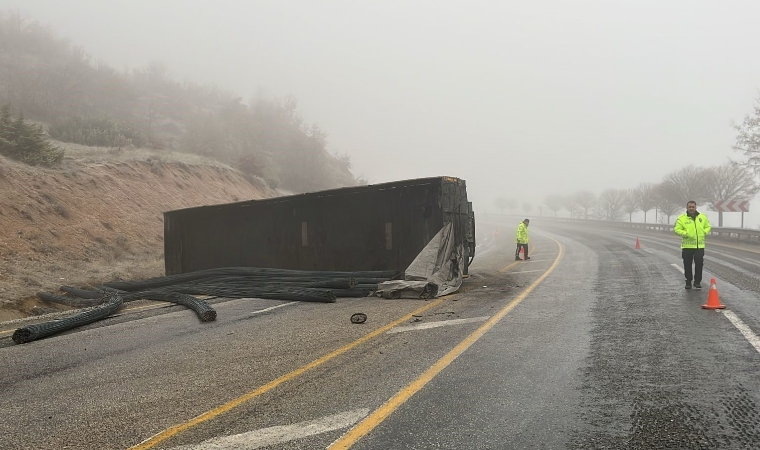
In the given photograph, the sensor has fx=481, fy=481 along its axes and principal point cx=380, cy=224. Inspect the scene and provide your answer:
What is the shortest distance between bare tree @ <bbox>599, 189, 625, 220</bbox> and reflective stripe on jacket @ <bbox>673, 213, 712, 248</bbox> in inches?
3625

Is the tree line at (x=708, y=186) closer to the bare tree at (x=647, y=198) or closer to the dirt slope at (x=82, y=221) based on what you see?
the bare tree at (x=647, y=198)

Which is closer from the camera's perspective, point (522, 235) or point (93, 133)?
point (522, 235)

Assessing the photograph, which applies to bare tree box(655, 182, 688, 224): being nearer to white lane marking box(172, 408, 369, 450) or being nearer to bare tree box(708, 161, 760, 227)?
bare tree box(708, 161, 760, 227)

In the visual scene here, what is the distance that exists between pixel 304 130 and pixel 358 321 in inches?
1967

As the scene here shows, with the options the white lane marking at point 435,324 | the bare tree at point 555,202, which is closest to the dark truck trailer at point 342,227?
the white lane marking at point 435,324

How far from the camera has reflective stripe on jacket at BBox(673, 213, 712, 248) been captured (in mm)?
9641

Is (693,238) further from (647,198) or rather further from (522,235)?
(647,198)

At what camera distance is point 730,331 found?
5980 millimetres

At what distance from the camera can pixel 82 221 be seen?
19.7 meters

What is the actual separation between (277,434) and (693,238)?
954 centimetres

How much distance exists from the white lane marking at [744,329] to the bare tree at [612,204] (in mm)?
95284

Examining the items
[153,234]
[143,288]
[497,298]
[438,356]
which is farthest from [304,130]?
[438,356]

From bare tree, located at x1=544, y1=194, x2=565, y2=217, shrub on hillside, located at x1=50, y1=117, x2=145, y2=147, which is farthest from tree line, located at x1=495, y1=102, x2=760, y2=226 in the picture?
bare tree, located at x1=544, y1=194, x2=565, y2=217

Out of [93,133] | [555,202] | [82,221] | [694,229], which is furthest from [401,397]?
[555,202]
